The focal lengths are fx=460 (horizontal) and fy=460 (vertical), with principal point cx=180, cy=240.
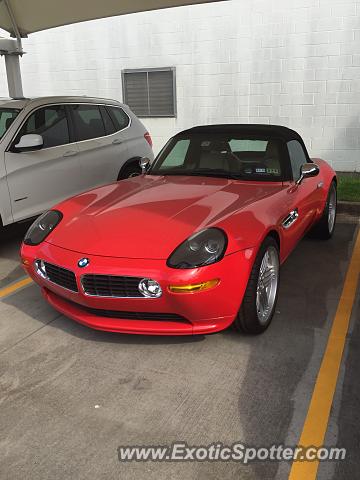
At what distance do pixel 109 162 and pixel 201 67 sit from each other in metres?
4.77

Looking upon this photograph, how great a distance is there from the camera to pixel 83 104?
6258mm

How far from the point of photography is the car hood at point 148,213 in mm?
3126

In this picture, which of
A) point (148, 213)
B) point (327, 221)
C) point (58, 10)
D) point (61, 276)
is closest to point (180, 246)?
point (148, 213)

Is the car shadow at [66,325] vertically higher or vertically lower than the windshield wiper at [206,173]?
lower

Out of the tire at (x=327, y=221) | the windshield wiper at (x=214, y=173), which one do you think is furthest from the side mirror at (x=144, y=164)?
the tire at (x=327, y=221)

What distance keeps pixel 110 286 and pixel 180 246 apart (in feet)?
1.72

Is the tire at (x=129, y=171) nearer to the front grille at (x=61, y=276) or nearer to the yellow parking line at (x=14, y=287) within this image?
the yellow parking line at (x=14, y=287)

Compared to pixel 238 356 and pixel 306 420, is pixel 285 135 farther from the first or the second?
pixel 306 420

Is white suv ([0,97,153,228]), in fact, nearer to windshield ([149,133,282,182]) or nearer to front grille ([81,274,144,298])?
windshield ([149,133,282,182])

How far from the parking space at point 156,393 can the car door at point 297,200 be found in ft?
2.09

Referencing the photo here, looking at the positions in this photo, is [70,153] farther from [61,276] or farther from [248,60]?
[248,60]

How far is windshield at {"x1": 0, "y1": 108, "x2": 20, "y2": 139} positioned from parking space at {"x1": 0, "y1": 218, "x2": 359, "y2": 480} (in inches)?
96.4

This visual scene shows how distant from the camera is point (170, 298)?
9.44 ft

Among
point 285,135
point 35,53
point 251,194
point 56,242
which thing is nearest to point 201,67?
point 35,53
